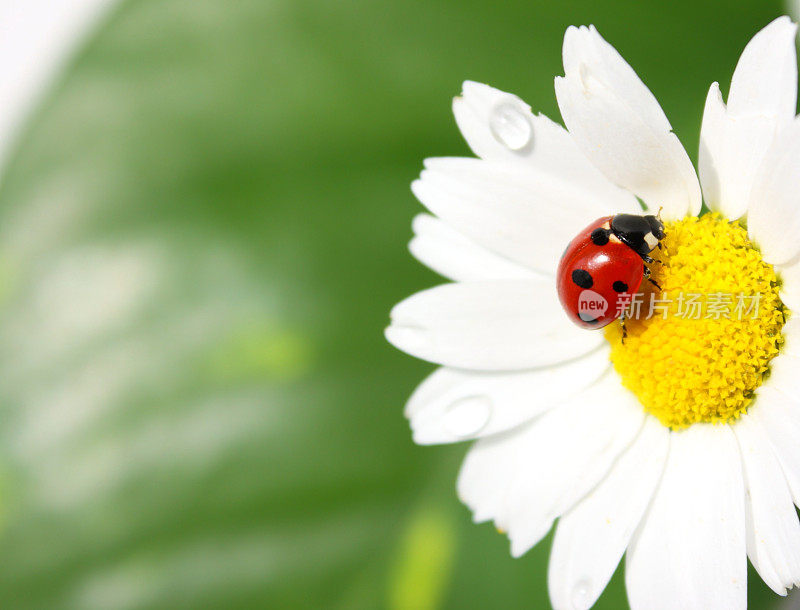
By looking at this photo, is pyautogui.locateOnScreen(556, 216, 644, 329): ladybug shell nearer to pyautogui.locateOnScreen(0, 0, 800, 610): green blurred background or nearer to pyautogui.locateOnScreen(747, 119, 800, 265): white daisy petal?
pyautogui.locateOnScreen(747, 119, 800, 265): white daisy petal

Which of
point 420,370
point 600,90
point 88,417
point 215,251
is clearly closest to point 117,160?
point 215,251

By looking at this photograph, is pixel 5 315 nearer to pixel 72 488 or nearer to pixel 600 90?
pixel 72 488

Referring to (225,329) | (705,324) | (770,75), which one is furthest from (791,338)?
(225,329)

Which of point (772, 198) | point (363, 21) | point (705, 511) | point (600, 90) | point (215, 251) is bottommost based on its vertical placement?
point (705, 511)

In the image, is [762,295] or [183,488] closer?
[762,295]

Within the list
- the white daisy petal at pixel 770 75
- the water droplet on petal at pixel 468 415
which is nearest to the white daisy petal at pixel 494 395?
the water droplet on petal at pixel 468 415

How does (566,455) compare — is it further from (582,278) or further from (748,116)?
(748,116)

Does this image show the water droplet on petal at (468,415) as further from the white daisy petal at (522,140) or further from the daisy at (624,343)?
the white daisy petal at (522,140)
